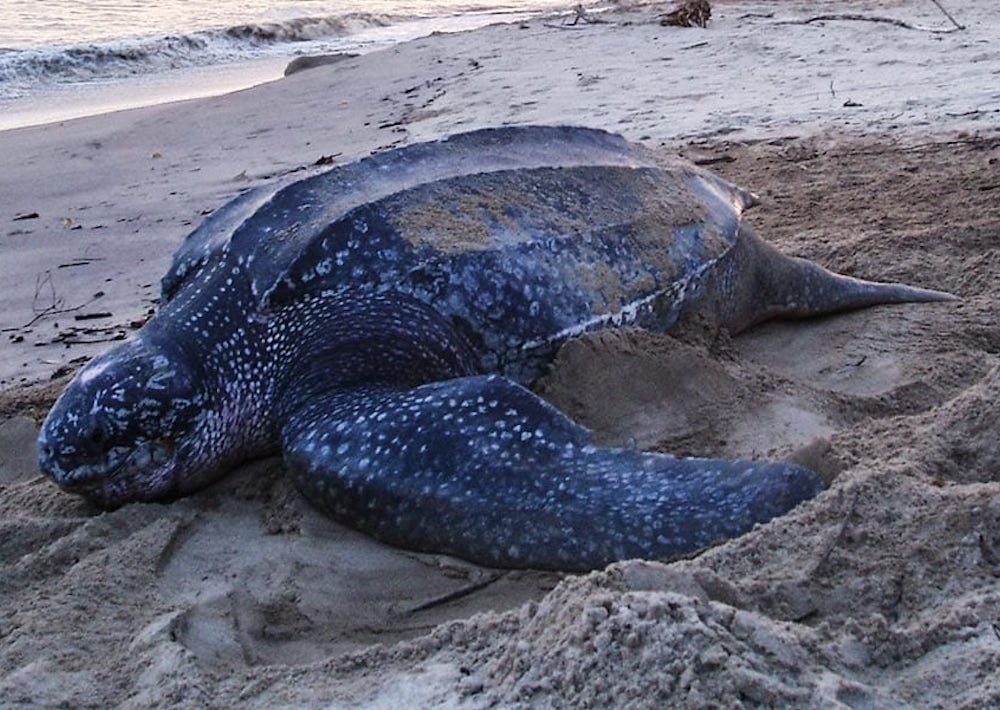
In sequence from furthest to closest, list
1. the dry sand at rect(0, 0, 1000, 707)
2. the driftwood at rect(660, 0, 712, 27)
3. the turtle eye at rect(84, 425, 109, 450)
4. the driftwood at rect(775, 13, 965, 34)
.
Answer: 1. the driftwood at rect(660, 0, 712, 27)
2. the driftwood at rect(775, 13, 965, 34)
3. the turtle eye at rect(84, 425, 109, 450)
4. the dry sand at rect(0, 0, 1000, 707)

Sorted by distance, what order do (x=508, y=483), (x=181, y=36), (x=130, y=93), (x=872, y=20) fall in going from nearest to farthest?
(x=508, y=483)
(x=872, y=20)
(x=130, y=93)
(x=181, y=36)

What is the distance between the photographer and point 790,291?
9.51ft

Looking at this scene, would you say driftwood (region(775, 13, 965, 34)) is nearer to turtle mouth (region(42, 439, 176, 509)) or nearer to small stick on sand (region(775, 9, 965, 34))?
small stick on sand (region(775, 9, 965, 34))

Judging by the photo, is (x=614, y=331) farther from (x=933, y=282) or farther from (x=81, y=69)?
(x=81, y=69)

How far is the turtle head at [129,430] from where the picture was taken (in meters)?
2.07

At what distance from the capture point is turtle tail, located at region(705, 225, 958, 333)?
2850mm

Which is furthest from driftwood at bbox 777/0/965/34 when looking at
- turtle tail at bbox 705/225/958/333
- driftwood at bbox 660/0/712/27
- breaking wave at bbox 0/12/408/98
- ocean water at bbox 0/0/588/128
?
breaking wave at bbox 0/12/408/98

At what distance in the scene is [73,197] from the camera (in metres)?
4.84

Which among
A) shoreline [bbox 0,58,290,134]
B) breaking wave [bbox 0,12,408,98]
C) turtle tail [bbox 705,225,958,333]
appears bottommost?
turtle tail [bbox 705,225,958,333]

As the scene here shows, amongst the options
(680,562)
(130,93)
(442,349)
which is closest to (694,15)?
(130,93)

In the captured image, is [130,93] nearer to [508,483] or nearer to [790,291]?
[790,291]

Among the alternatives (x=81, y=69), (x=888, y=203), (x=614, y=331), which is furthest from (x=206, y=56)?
(x=614, y=331)

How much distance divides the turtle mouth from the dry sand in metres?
0.05

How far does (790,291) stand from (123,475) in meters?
1.73
